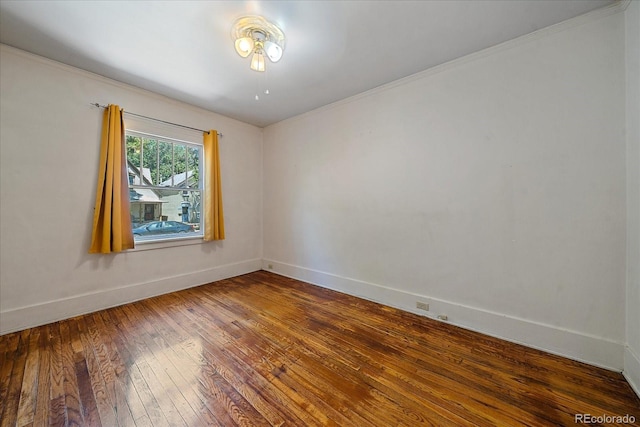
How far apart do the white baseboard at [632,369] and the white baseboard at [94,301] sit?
A: 428 centimetres

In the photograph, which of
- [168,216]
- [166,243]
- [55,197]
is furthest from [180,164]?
[55,197]

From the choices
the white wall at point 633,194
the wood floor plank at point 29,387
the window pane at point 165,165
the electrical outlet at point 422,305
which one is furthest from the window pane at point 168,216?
the white wall at point 633,194

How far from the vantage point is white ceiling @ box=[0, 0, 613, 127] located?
1748 millimetres

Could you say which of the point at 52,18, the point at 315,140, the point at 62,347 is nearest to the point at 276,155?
the point at 315,140

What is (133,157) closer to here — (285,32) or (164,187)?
(164,187)

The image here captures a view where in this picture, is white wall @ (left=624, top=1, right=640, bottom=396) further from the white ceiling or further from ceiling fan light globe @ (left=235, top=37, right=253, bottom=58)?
ceiling fan light globe @ (left=235, top=37, right=253, bottom=58)

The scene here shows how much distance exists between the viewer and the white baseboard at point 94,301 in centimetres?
225

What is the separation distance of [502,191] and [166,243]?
156 inches

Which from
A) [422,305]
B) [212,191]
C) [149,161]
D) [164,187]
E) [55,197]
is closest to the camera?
[55,197]

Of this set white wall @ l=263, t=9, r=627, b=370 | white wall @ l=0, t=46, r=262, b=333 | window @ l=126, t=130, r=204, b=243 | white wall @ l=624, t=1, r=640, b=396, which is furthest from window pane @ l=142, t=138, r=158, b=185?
white wall @ l=624, t=1, r=640, b=396

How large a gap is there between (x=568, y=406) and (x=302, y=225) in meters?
3.12

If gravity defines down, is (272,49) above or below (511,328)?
above

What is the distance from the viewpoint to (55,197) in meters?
2.46

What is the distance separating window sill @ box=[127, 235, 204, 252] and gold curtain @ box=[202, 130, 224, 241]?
0.53 ft
